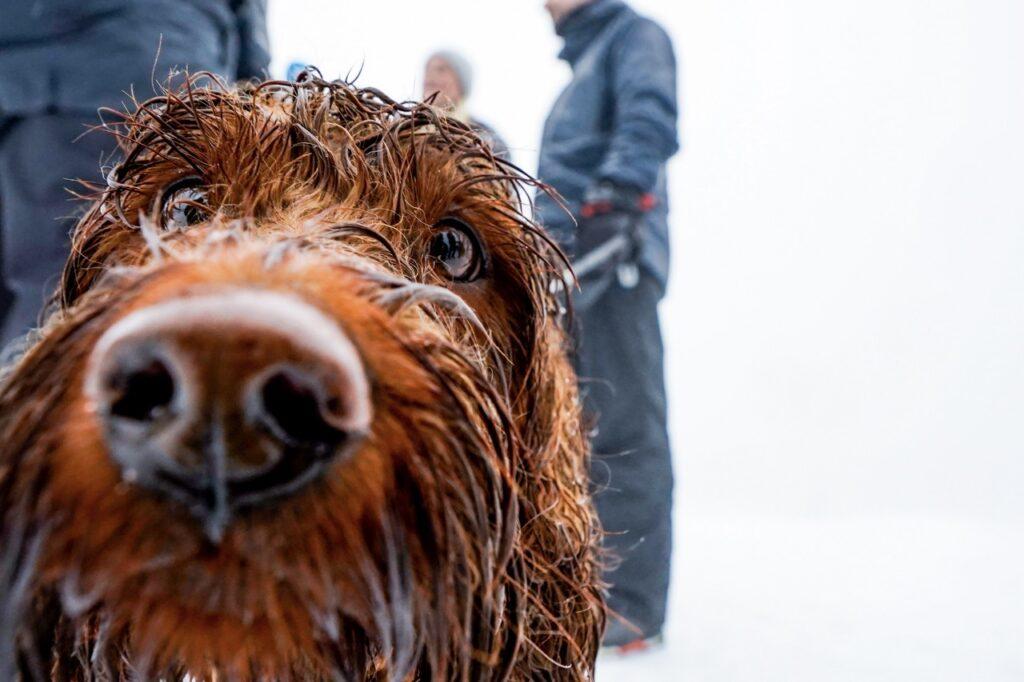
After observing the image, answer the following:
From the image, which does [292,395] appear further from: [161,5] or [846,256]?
[846,256]

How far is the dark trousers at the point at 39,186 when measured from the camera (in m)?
2.81

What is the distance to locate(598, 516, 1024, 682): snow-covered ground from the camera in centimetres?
405

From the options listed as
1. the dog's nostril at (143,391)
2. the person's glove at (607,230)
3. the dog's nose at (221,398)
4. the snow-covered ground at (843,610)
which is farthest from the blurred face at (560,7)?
the dog's nostril at (143,391)

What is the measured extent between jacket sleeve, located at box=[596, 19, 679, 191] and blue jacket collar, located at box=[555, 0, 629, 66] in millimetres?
304

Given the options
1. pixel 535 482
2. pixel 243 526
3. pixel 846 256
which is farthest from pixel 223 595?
pixel 846 256

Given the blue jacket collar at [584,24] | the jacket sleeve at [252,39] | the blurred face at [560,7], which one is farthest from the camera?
the blurred face at [560,7]

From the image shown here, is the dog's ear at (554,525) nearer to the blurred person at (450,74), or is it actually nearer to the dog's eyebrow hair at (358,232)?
the dog's eyebrow hair at (358,232)

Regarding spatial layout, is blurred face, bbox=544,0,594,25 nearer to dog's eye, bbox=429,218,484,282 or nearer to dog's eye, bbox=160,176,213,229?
A: dog's eye, bbox=429,218,484,282

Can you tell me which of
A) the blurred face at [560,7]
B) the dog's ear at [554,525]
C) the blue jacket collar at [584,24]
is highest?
the blurred face at [560,7]

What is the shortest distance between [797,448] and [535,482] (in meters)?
14.3

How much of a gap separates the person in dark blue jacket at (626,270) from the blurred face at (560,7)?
41 cm

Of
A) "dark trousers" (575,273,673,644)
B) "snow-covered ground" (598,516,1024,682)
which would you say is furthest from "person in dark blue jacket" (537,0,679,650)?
"snow-covered ground" (598,516,1024,682)

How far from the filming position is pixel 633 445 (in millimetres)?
4156

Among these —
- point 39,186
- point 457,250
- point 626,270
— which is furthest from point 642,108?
point 39,186
